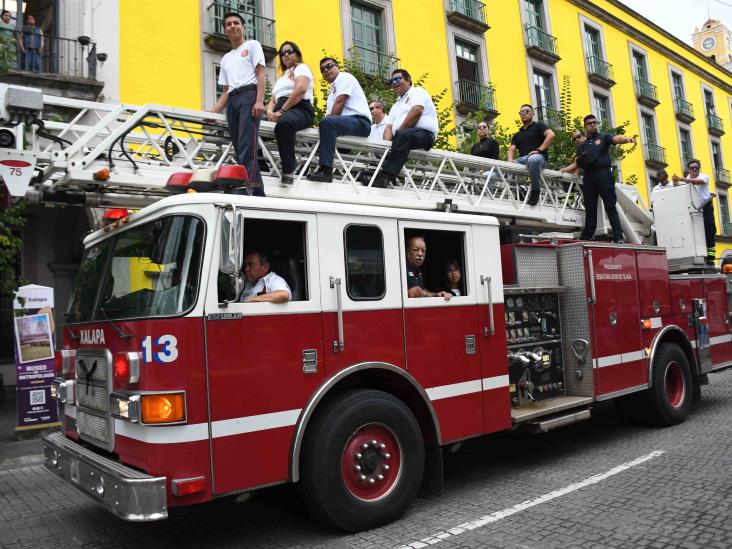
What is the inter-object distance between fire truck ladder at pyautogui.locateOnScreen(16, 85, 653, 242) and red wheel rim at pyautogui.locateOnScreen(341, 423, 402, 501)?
2.03 metres

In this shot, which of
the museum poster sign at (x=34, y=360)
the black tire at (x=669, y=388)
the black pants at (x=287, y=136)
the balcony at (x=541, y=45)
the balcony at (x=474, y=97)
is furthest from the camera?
the balcony at (x=541, y=45)

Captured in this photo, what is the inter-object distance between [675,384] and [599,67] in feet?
66.1

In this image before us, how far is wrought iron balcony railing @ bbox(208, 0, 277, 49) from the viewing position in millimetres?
13500

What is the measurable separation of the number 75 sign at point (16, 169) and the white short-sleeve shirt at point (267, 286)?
5.73 feet

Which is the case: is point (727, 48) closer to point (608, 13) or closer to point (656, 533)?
point (608, 13)

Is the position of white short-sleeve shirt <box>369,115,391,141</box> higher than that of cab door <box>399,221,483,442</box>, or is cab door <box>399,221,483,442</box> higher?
white short-sleeve shirt <box>369,115,391,141</box>

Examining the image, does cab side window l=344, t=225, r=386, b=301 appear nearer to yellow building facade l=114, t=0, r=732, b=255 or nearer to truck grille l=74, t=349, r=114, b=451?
truck grille l=74, t=349, r=114, b=451

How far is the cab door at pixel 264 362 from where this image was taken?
3.77 metres

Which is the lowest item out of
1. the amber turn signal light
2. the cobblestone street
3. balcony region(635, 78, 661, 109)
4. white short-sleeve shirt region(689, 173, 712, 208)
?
the cobblestone street

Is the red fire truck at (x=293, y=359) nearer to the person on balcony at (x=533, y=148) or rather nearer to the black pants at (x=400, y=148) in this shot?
the black pants at (x=400, y=148)

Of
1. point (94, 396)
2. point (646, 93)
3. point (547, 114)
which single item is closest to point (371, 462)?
point (94, 396)

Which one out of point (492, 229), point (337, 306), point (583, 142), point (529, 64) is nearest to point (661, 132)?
point (529, 64)

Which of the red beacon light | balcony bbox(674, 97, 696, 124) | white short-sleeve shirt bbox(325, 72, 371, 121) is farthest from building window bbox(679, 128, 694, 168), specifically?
the red beacon light

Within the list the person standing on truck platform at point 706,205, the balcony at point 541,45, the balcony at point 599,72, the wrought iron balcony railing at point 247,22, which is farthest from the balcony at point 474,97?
the person standing on truck platform at point 706,205
